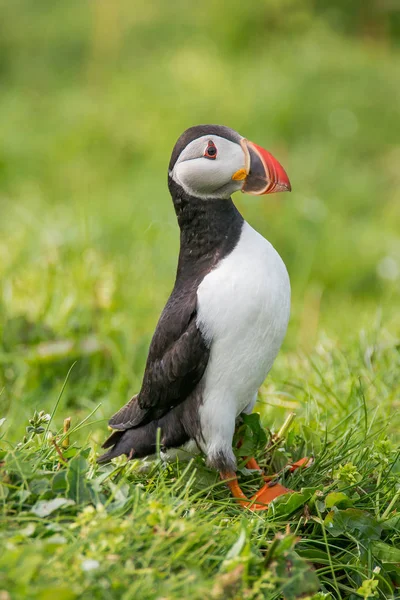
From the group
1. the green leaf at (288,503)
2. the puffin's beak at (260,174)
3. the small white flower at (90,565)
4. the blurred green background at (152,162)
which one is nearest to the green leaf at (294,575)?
the green leaf at (288,503)

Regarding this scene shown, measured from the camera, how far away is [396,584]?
2.84 meters

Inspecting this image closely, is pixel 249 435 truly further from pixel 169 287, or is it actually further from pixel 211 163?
pixel 169 287

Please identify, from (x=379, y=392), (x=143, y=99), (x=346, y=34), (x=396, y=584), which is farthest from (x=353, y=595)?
(x=346, y=34)

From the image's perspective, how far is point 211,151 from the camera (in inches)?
114

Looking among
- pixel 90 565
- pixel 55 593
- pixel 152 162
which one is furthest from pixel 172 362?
pixel 152 162

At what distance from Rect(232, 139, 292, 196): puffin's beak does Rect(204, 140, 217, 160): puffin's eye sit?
0.32 feet

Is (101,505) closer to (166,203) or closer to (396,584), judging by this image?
(396,584)

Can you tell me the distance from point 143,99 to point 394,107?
3117mm

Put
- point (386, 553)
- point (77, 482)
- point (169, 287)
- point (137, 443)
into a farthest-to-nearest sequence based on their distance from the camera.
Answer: point (169, 287) → point (137, 443) → point (386, 553) → point (77, 482)

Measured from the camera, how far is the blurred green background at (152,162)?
499cm

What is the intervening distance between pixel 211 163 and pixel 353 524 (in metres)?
1.33

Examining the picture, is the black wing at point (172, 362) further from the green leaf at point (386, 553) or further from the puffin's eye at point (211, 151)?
the green leaf at point (386, 553)

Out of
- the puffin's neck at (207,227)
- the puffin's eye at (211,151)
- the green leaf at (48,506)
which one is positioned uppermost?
the puffin's eye at (211,151)

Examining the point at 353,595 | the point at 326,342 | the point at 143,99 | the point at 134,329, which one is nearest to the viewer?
the point at 353,595
